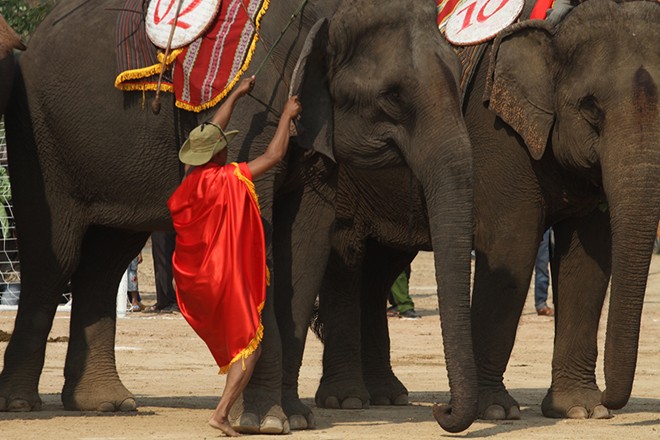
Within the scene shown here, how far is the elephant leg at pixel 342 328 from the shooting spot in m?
11.0

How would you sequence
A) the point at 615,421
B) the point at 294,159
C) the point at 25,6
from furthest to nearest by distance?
the point at 25,6 → the point at 615,421 → the point at 294,159

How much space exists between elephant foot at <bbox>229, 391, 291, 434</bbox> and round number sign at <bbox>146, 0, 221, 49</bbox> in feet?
6.20

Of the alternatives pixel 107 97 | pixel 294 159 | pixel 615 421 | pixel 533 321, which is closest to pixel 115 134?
pixel 107 97

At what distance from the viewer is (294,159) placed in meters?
9.42

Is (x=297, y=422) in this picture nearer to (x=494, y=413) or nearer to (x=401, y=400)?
(x=494, y=413)

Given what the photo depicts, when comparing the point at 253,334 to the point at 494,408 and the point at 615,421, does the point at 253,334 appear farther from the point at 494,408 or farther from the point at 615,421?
the point at 615,421

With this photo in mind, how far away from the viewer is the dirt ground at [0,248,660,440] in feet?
30.3

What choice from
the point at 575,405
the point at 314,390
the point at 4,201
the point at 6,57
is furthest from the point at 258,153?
the point at 4,201

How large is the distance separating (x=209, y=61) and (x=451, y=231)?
1556 mm

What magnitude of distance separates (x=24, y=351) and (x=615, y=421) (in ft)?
11.2

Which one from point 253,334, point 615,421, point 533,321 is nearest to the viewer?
point 253,334

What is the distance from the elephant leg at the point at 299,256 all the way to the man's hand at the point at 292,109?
55 cm

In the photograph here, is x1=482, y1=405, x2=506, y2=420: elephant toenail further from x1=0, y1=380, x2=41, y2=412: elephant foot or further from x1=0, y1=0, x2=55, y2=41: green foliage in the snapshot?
x1=0, y1=0, x2=55, y2=41: green foliage

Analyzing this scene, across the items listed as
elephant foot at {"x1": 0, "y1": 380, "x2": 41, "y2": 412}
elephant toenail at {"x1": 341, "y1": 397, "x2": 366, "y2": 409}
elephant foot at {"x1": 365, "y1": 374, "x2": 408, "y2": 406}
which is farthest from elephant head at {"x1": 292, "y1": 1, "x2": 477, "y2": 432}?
elephant foot at {"x1": 365, "y1": 374, "x2": 408, "y2": 406}
